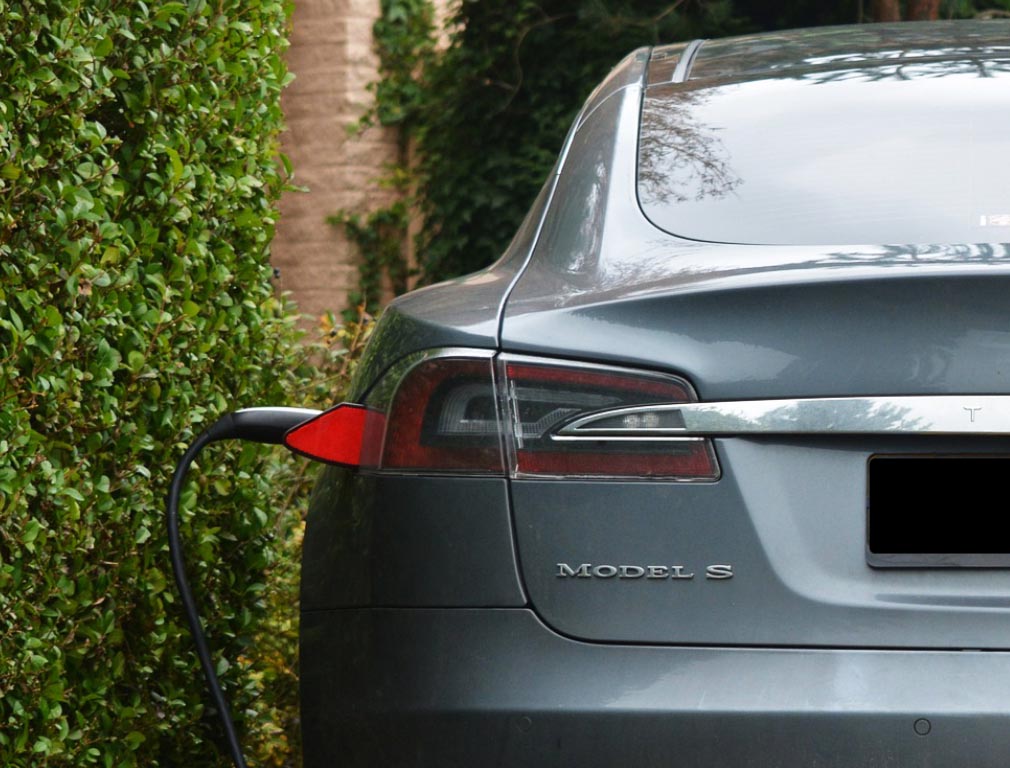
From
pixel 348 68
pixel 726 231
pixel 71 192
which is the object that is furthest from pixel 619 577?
pixel 348 68

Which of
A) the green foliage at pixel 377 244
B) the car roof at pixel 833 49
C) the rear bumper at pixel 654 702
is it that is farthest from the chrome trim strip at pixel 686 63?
the green foliage at pixel 377 244

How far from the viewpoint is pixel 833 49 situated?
3.11 meters

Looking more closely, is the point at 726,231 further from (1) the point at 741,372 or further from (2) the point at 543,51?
(2) the point at 543,51

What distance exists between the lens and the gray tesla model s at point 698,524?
1.97m

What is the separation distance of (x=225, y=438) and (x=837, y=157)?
1.29m

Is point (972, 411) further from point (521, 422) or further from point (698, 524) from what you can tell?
point (521, 422)

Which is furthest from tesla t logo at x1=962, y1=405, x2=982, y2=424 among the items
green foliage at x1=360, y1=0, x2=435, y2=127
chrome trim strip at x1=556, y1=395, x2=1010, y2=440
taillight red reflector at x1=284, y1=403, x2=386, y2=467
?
green foliage at x1=360, y1=0, x2=435, y2=127

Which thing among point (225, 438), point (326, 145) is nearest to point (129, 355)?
point (225, 438)

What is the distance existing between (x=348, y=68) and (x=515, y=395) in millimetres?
7423

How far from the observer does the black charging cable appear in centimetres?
291

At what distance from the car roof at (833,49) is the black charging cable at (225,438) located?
99cm

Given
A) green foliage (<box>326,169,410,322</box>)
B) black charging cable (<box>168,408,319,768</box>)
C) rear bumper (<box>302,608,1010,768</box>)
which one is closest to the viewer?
rear bumper (<box>302,608,1010,768</box>)

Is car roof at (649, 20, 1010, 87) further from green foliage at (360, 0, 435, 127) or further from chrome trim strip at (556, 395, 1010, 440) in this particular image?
green foliage at (360, 0, 435, 127)

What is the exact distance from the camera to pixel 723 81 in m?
2.89
